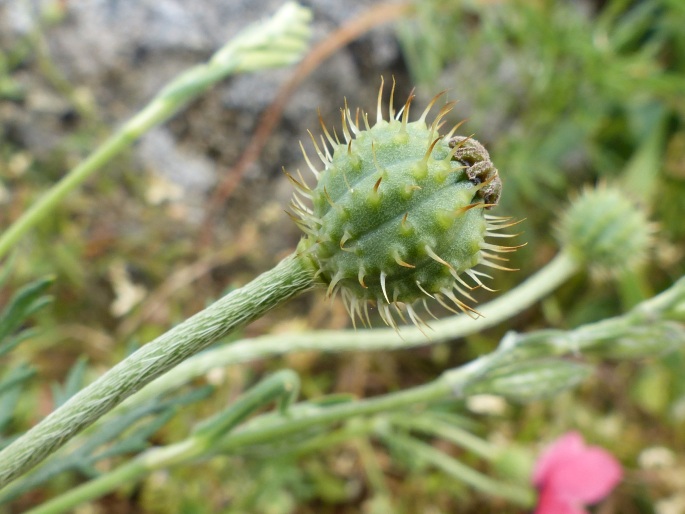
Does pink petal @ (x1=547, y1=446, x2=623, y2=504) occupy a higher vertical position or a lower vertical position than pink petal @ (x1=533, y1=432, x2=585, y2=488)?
lower

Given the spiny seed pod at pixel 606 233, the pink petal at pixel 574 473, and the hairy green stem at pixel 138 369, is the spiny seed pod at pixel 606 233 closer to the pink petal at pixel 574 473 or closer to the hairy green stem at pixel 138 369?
the pink petal at pixel 574 473

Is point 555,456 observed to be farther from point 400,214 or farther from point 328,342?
point 400,214

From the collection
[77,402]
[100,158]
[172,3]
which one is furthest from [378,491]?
[172,3]

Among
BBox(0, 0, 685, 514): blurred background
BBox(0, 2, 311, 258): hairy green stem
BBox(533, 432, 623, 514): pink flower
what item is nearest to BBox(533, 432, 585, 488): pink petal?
BBox(533, 432, 623, 514): pink flower

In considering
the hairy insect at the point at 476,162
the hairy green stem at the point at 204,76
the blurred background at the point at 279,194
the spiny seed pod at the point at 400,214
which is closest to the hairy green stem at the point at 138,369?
the spiny seed pod at the point at 400,214

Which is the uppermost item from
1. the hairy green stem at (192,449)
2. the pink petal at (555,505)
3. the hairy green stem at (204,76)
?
the hairy green stem at (204,76)

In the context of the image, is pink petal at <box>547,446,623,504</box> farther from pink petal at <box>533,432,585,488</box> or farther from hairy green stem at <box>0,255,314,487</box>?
hairy green stem at <box>0,255,314,487</box>
